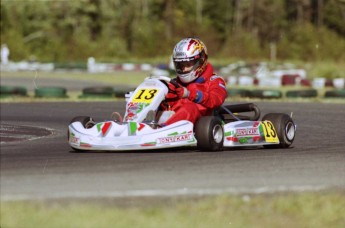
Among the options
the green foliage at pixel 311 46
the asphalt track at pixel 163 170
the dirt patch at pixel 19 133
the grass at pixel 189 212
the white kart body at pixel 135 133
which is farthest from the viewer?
the green foliage at pixel 311 46

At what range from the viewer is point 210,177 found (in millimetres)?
7148

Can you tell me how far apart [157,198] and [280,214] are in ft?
2.66

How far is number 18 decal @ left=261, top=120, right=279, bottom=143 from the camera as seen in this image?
981cm

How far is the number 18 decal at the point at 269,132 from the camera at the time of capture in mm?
9812

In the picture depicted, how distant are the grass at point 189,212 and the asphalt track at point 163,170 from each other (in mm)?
302

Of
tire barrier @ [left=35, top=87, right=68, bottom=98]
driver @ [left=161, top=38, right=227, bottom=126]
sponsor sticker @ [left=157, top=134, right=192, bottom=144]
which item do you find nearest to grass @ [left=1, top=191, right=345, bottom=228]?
sponsor sticker @ [left=157, top=134, right=192, bottom=144]

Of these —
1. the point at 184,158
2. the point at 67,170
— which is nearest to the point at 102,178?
the point at 67,170

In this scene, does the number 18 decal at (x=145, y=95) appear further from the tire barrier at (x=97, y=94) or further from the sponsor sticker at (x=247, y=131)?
the tire barrier at (x=97, y=94)

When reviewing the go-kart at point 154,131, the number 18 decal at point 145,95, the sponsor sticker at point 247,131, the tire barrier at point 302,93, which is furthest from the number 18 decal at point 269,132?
the tire barrier at point 302,93

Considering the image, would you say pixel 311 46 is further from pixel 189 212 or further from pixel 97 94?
pixel 189 212

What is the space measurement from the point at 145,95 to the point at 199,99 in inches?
22.7

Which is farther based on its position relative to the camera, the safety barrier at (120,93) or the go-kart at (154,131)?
the safety barrier at (120,93)

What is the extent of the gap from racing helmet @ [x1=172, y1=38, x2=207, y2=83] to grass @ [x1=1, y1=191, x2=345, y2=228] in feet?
12.1

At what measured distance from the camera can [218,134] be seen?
916 cm
